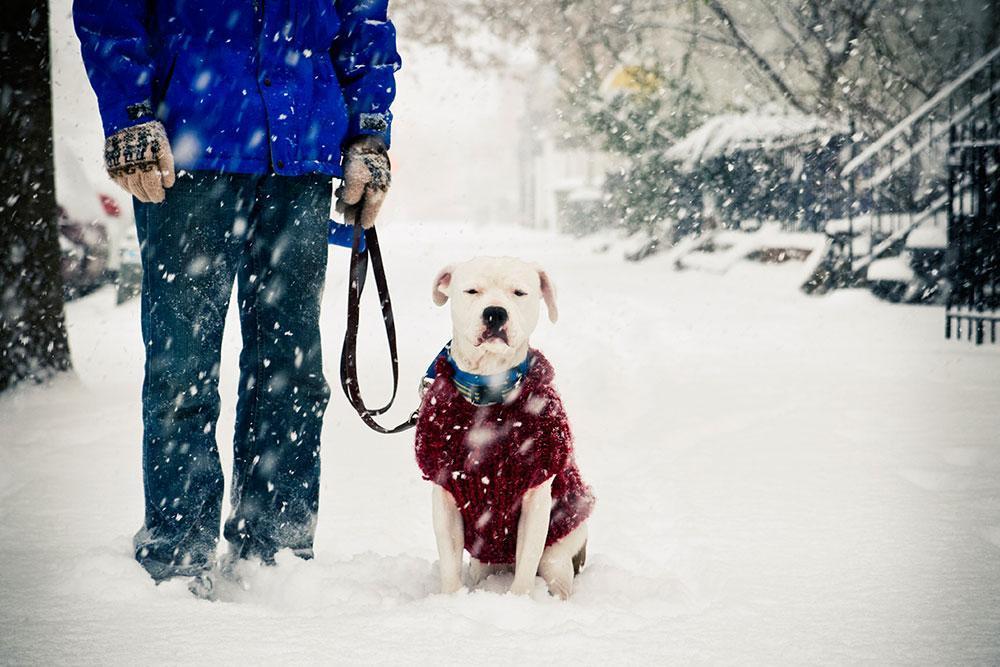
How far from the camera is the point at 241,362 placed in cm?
223

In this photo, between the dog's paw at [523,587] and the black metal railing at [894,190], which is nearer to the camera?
the dog's paw at [523,587]

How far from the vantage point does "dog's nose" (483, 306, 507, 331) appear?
6.63 ft

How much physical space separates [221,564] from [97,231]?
7.78m

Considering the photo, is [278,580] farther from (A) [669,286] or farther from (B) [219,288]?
(A) [669,286]

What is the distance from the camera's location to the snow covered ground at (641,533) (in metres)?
1.69

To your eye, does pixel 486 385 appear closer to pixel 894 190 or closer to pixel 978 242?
pixel 978 242

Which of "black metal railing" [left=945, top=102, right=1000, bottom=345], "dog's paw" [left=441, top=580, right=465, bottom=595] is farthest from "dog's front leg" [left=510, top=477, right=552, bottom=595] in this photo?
"black metal railing" [left=945, top=102, right=1000, bottom=345]

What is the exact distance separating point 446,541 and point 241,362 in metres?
0.79

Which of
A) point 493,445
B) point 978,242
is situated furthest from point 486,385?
point 978,242

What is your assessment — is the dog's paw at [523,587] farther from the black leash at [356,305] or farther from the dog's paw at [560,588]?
the black leash at [356,305]

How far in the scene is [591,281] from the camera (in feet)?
37.8

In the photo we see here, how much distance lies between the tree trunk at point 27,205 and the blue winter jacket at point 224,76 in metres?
2.99

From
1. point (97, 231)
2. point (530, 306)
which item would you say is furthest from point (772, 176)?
point (530, 306)

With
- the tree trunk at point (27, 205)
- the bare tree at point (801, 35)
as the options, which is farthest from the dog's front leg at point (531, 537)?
the bare tree at point (801, 35)
